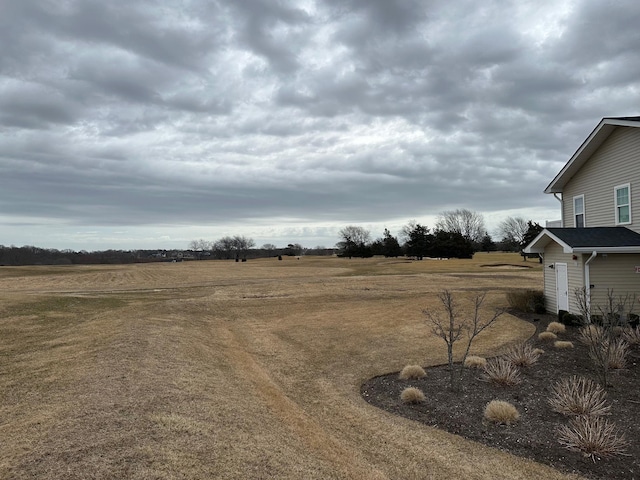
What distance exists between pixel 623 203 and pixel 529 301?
5.53 metres

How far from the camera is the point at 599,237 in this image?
51.9 feet

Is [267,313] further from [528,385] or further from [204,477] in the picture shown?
[204,477]

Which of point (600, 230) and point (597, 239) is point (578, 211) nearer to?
point (600, 230)

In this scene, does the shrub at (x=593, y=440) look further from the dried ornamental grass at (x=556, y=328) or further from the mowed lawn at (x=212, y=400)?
the dried ornamental grass at (x=556, y=328)

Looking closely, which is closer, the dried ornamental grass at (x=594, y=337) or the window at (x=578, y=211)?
the dried ornamental grass at (x=594, y=337)

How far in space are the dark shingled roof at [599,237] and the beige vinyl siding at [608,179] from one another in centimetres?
47

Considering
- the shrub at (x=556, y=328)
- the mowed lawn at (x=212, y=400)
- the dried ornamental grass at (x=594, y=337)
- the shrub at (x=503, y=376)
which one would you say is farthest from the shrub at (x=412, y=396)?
the shrub at (x=556, y=328)

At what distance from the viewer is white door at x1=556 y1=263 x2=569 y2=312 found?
1705 cm

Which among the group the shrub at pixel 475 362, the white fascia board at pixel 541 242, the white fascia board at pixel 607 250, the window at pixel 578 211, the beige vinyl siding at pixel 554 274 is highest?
the window at pixel 578 211

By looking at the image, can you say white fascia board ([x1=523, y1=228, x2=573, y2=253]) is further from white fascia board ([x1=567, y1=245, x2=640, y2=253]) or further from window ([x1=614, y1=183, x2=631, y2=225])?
window ([x1=614, y1=183, x2=631, y2=225])

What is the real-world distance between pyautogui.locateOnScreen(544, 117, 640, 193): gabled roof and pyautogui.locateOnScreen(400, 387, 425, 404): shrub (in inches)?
496

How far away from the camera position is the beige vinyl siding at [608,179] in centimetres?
1561

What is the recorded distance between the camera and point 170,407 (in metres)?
6.92

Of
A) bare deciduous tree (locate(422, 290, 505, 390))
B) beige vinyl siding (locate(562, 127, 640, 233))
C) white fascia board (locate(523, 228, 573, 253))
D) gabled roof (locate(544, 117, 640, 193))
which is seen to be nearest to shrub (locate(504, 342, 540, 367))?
bare deciduous tree (locate(422, 290, 505, 390))
